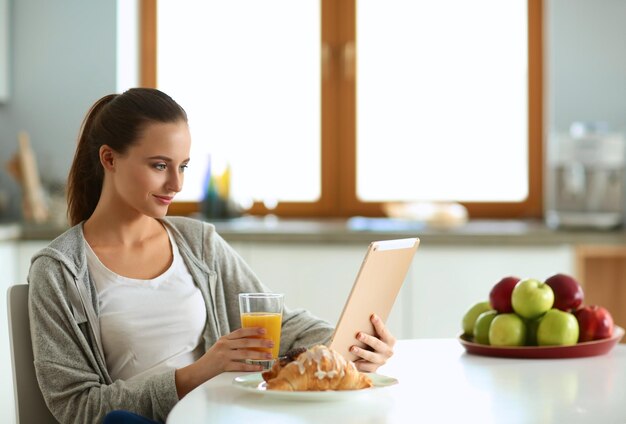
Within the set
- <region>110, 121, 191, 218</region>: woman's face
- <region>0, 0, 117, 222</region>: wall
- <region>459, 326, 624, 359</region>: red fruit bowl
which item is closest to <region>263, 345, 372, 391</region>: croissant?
<region>459, 326, 624, 359</region>: red fruit bowl

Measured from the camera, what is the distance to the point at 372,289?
1472mm

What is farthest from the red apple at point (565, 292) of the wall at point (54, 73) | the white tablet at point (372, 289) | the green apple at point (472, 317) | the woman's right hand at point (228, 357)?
the wall at point (54, 73)

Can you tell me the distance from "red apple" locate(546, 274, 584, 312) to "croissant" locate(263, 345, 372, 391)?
0.52 meters

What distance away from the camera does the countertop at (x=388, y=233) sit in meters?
3.31

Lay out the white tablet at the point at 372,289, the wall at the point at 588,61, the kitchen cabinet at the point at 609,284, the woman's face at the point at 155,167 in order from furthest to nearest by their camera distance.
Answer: the wall at the point at 588,61
the kitchen cabinet at the point at 609,284
the woman's face at the point at 155,167
the white tablet at the point at 372,289

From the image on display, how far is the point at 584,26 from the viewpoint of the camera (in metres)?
3.69

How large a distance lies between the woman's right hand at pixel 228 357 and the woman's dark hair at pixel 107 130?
46 centimetres

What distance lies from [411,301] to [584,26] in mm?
1315

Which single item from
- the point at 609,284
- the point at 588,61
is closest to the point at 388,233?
the point at 609,284

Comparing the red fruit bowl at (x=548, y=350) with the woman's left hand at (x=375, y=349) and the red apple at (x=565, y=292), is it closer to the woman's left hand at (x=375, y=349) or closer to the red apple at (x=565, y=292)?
the red apple at (x=565, y=292)

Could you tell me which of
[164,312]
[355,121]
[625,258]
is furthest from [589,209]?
[164,312]

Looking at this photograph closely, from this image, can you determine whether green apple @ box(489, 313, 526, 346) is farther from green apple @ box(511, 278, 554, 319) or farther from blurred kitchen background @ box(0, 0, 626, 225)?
blurred kitchen background @ box(0, 0, 626, 225)

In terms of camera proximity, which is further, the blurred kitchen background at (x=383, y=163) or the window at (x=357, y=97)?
the window at (x=357, y=97)

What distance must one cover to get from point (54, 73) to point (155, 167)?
238cm
